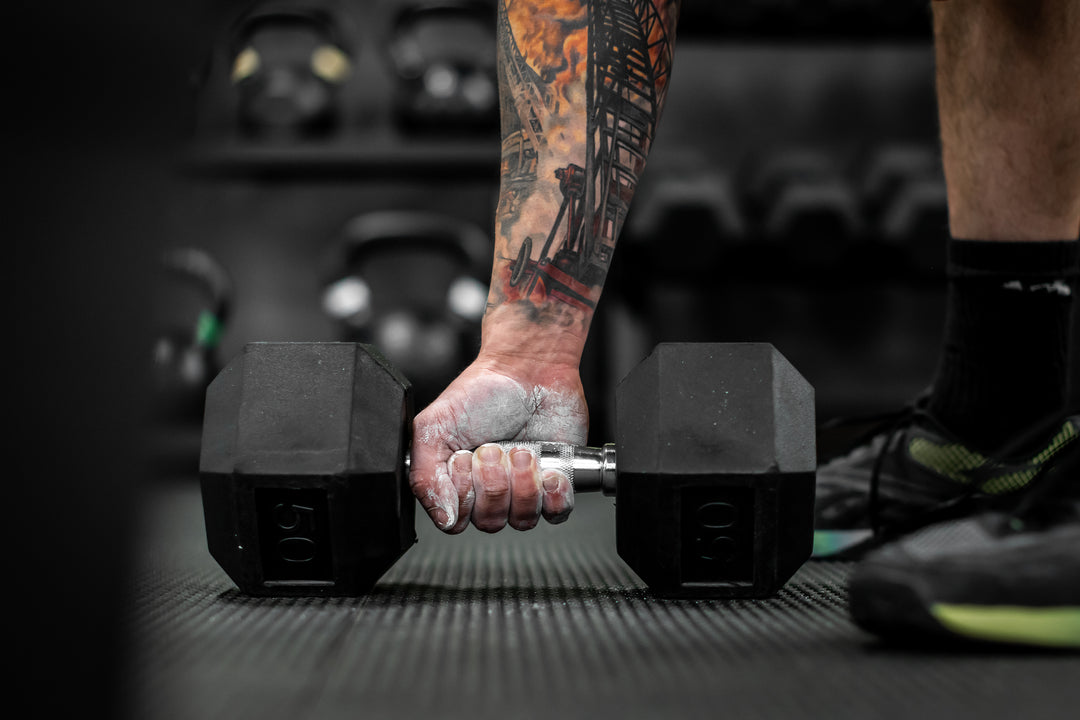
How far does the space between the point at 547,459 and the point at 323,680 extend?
335 millimetres

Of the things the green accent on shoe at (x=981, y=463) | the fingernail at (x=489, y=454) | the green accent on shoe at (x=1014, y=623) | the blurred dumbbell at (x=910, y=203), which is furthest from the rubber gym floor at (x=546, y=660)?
the blurred dumbbell at (x=910, y=203)

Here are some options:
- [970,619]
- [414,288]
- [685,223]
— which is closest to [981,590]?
[970,619]

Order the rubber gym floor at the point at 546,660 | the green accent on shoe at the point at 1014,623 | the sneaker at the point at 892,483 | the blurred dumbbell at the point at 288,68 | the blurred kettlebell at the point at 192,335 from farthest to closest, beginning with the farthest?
the blurred dumbbell at the point at 288,68 < the blurred kettlebell at the point at 192,335 < the sneaker at the point at 892,483 < the green accent on shoe at the point at 1014,623 < the rubber gym floor at the point at 546,660

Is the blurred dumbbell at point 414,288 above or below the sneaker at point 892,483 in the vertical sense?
above

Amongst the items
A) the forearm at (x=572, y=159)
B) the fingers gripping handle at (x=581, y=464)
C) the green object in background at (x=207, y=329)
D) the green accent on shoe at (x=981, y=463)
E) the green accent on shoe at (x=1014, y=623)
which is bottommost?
the green accent on shoe at (x=1014, y=623)

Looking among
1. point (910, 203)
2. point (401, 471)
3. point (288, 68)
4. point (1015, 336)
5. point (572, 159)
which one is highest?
point (288, 68)

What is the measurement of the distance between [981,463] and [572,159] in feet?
1.76

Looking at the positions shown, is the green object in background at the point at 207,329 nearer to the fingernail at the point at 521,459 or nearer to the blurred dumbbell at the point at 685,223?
the blurred dumbbell at the point at 685,223

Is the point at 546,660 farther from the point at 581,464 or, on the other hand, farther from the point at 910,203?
the point at 910,203

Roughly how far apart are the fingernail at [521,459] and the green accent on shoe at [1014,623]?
1.13 feet

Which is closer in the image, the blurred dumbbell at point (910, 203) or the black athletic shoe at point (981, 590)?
the black athletic shoe at point (981, 590)

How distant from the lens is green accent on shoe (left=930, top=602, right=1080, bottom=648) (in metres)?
0.58

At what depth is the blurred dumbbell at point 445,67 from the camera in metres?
2.32

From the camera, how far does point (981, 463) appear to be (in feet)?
3.29
